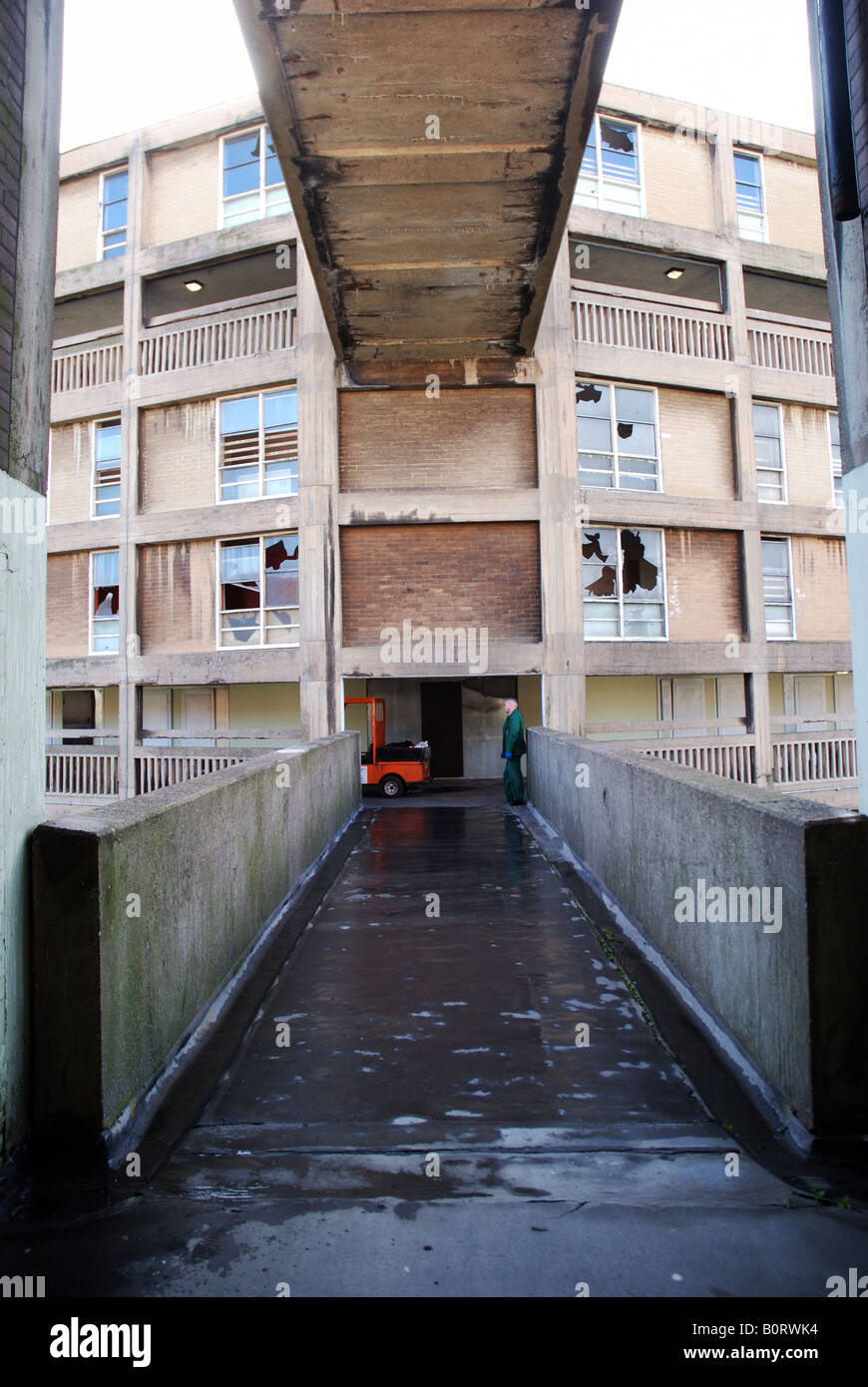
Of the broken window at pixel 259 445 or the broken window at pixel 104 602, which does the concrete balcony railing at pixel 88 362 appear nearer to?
the broken window at pixel 259 445

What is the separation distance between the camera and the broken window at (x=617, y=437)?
18828 millimetres

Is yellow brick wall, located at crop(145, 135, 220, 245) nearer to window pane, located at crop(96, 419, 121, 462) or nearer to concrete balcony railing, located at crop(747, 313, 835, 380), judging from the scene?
window pane, located at crop(96, 419, 121, 462)

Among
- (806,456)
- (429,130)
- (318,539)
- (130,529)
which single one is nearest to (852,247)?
(429,130)

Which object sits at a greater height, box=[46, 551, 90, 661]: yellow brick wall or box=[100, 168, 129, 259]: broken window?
box=[100, 168, 129, 259]: broken window

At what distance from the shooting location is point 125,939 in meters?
3.66

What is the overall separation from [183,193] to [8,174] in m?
19.5

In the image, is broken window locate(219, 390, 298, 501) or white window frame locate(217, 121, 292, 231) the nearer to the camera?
broken window locate(219, 390, 298, 501)

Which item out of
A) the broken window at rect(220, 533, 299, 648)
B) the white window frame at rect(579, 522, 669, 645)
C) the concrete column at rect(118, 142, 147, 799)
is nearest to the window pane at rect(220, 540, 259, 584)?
the broken window at rect(220, 533, 299, 648)

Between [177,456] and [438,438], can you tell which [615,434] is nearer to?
[438,438]

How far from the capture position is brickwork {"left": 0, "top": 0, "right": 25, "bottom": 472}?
378 cm

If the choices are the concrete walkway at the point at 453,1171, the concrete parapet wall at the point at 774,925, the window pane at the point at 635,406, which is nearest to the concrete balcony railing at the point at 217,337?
the window pane at the point at 635,406

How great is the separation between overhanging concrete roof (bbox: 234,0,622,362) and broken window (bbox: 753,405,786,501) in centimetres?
949
